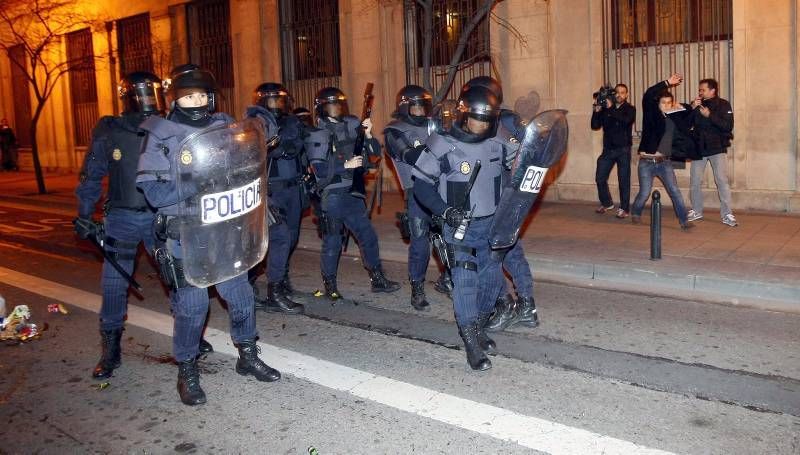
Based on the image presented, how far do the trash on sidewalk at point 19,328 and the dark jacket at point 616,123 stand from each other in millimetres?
7898

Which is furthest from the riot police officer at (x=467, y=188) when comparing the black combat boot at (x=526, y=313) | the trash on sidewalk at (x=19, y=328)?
the trash on sidewalk at (x=19, y=328)

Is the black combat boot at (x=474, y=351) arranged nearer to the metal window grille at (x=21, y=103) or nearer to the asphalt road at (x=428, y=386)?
the asphalt road at (x=428, y=386)

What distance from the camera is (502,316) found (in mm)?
6215

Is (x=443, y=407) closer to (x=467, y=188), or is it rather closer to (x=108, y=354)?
(x=467, y=188)

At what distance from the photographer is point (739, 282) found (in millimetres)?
7340

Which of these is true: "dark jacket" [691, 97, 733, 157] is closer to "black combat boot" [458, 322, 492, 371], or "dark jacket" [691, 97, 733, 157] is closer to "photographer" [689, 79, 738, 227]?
"photographer" [689, 79, 738, 227]

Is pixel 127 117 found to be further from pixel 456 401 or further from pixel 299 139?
pixel 456 401

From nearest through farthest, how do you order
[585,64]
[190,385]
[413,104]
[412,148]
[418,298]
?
[190,385] → [412,148] → [413,104] → [418,298] → [585,64]


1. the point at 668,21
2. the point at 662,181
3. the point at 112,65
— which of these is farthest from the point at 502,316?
the point at 112,65

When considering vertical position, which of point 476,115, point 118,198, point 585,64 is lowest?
point 118,198

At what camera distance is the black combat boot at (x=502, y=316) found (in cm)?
618

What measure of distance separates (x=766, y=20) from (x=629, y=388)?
26.2 ft

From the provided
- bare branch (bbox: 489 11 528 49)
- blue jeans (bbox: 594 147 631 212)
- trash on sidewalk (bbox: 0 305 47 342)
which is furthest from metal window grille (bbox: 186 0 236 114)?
trash on sidewalk (bbox: 0 305 47 342)

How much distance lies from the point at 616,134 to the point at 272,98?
598 cm
